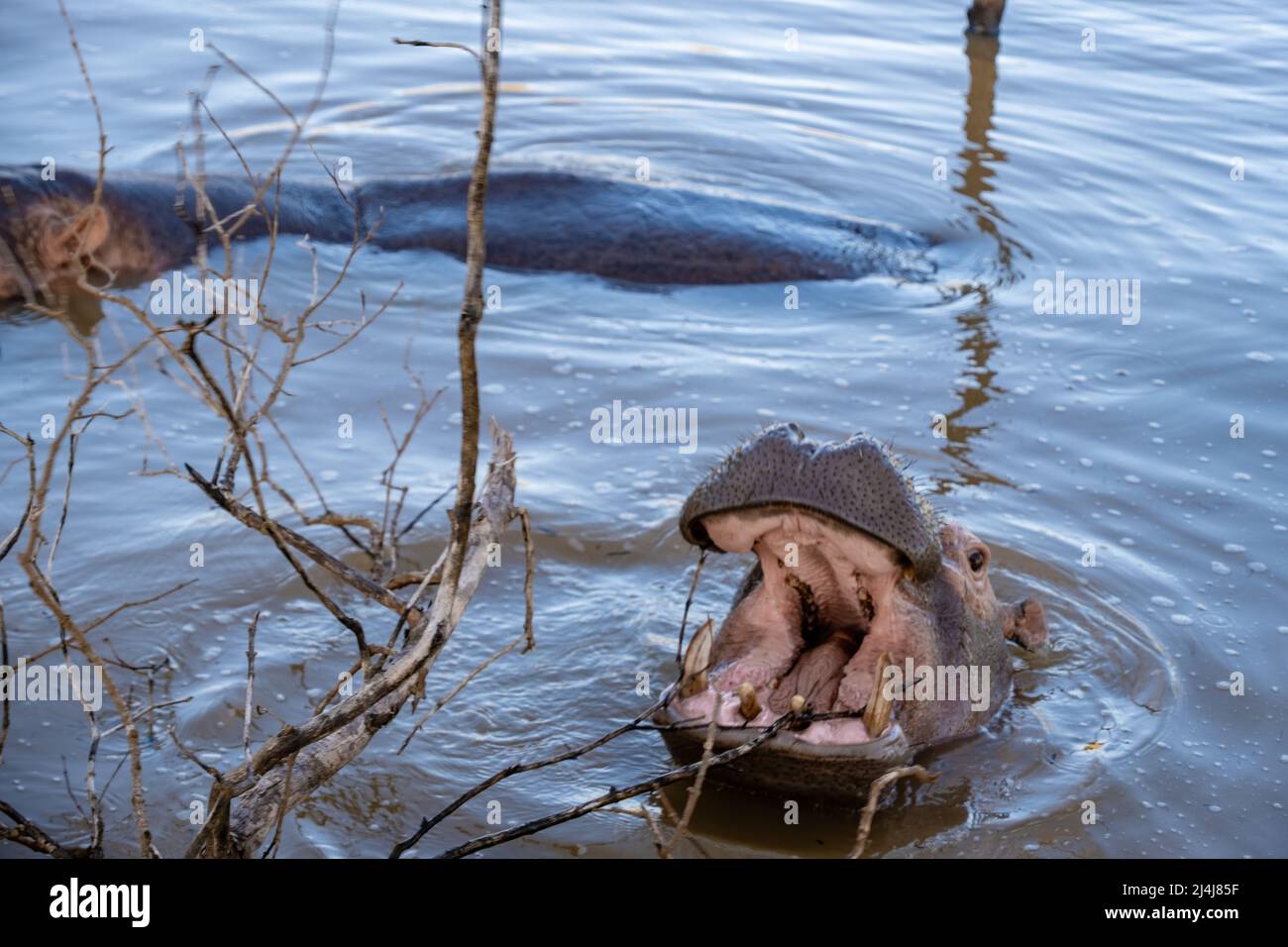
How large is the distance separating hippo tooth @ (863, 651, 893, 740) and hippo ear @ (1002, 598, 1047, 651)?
1.05 metres

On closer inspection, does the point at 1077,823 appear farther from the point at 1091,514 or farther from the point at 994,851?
the point at 1091,514

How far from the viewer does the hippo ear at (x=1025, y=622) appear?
4559 mm

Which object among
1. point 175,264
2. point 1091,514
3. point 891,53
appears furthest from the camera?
point 891,53

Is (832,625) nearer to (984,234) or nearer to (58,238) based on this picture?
(58,238)

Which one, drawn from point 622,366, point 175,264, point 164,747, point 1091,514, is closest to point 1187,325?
point 1091,514

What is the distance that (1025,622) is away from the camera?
4574mm

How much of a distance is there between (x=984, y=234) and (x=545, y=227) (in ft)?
9.04

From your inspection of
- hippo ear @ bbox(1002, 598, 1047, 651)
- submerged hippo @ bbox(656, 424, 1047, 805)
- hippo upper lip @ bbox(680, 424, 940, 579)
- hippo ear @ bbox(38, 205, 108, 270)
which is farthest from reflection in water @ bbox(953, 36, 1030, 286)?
hippo upper lip @ bbox(680, 424, 940, 579)

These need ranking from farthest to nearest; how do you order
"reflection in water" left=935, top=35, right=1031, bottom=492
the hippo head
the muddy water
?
the hippo head → "reflection in water" left=935, top=35, right=1031, bottom=492 → the muddy water

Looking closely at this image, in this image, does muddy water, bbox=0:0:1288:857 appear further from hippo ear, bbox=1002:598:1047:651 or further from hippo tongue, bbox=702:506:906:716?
hippo tongue, bbox=702:506:906:716

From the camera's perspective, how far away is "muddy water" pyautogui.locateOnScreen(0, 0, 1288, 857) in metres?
4.14

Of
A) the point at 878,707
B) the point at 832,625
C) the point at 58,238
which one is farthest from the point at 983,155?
the point at 878,707

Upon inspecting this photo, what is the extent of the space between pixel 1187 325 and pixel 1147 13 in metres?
7.88
